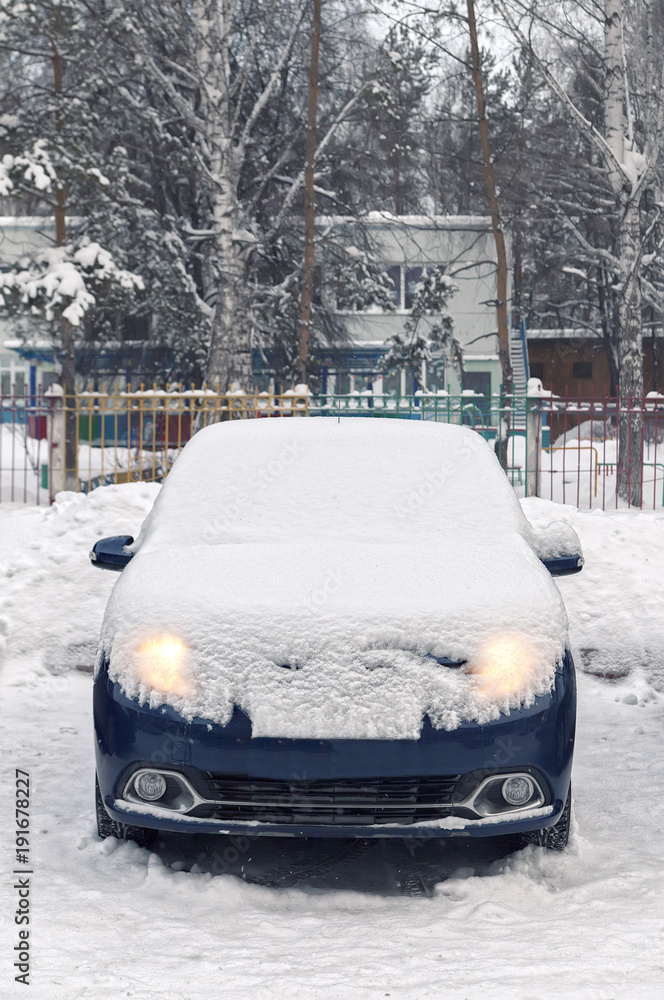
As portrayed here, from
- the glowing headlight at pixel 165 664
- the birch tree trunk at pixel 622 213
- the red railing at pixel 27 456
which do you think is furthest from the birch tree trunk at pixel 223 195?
the glowing headlight at pixel 165 664

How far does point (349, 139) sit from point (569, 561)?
18516 millimetres

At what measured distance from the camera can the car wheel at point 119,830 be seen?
11.8 ft

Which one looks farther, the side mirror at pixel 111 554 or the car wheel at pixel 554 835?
the side mirror at pixel 111 554

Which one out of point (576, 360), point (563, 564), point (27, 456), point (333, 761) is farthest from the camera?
point (576, 360)

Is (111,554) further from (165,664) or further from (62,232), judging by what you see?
(62,232)

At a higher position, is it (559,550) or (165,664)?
(559,550)

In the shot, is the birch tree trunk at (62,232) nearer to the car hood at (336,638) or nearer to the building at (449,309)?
the building at (449,309)

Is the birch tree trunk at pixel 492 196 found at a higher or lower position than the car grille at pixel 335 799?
higher

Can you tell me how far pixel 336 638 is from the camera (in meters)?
3.29

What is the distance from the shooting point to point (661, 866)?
3.64 meters

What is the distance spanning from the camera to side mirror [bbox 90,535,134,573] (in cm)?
436

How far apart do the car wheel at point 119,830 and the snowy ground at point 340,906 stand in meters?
0.05

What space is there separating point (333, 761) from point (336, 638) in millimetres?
369

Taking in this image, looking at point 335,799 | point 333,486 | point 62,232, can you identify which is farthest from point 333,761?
point 62,232
